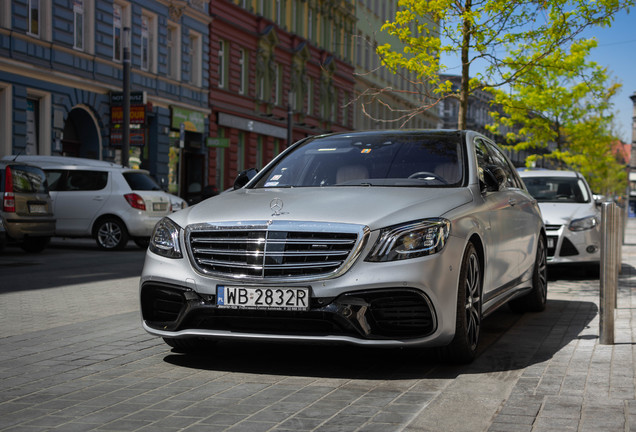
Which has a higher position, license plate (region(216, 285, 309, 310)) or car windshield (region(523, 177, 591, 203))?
car windshield (region(523, 177, 591, 203))

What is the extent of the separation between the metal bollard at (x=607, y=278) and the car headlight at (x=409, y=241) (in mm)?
1658

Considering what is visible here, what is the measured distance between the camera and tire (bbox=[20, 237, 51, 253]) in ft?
57.2

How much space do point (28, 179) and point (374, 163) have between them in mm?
11309

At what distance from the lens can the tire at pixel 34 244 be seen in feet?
57.2

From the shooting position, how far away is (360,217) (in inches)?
218

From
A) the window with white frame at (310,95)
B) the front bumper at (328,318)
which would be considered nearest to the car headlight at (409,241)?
the front bumper at (328,318)

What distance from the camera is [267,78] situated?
4228 cm

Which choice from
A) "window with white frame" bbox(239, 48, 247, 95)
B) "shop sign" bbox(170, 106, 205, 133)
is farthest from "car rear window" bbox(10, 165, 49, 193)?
"window with white frame" bbox(239, 48, 247, 95)

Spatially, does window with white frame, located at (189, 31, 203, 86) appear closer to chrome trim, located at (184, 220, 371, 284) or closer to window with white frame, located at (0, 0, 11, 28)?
window with white frame, located at (0, 0, 11, 28)

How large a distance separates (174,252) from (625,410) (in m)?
2.74

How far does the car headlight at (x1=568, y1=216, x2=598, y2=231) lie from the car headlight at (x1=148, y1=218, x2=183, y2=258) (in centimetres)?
785

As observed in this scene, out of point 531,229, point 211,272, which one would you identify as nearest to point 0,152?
point 531,229

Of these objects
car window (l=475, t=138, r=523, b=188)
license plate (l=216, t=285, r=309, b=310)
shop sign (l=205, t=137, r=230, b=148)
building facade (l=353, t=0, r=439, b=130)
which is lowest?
license plate (l=216, t=285, r=309, b=310)

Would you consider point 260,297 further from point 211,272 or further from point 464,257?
point 464,257
